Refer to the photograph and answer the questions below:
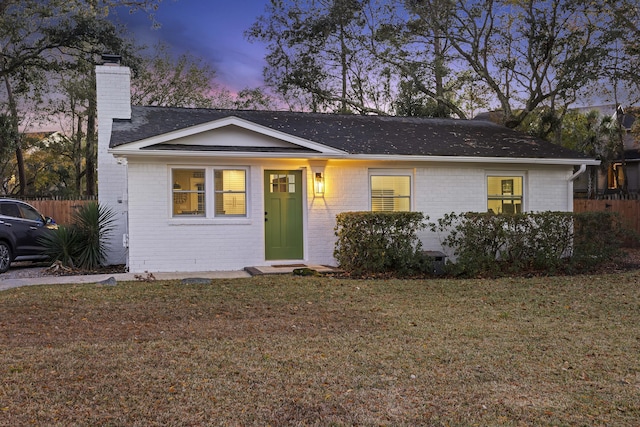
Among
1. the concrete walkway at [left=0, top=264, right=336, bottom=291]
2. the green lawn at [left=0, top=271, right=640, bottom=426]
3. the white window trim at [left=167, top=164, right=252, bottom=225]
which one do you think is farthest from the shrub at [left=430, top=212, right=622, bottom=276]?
the white window trim at [left=167, top=164, right=252, bottom=225]

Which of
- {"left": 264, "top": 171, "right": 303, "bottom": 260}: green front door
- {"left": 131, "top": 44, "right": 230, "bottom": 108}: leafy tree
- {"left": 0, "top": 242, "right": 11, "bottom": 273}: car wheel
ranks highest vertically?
{"left": 131, "top": 44, "right": 230, "bottom": 108}: leafy tree

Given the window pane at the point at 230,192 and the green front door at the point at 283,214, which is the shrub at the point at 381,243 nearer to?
the green front door at the point at 283,214

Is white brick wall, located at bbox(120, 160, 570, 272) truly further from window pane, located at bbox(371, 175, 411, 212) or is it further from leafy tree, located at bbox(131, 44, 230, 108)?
leafy tree, located at bbox(131, 44, 230, 108)

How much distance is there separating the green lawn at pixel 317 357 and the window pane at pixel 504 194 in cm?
481

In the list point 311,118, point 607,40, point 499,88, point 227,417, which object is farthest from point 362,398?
point 499,88

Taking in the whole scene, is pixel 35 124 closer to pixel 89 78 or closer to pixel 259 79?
pixel 89 78

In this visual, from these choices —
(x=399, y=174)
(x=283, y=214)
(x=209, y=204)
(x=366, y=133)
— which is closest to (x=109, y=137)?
(x=209, y=204)

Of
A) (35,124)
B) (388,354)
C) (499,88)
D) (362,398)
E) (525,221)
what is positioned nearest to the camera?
(362,398)

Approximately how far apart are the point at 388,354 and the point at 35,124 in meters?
28.6

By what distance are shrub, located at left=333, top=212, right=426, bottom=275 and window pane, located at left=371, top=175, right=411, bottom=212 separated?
68.5 inches

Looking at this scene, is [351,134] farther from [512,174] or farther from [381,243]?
[512,174]

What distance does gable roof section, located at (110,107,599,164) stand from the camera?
11.9 metres

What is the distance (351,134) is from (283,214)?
285cm

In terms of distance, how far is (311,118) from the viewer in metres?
15.4
